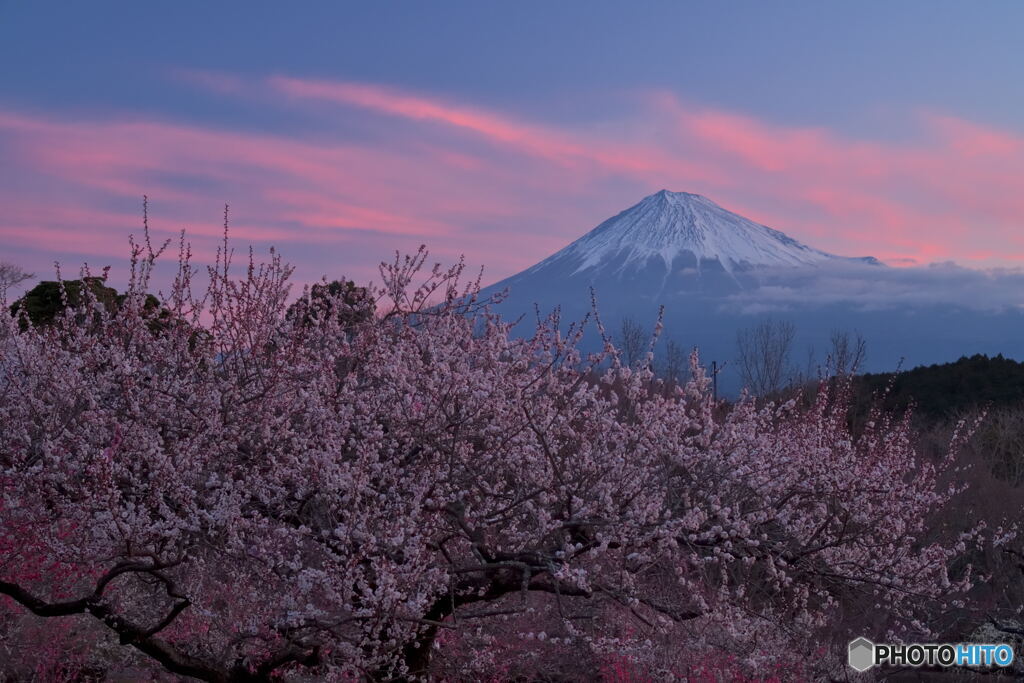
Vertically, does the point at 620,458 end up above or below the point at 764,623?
above

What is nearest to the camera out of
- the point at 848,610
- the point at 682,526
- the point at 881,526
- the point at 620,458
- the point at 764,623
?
the point at 682,526

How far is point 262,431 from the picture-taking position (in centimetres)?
711

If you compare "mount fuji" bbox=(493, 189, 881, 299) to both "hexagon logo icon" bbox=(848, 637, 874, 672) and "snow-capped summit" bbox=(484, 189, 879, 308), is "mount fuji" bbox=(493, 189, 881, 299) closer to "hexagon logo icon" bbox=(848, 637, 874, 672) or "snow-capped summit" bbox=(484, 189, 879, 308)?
"snow-capped summit" bbox=(484, 189, 879, 308)

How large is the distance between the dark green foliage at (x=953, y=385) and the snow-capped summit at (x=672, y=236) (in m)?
106

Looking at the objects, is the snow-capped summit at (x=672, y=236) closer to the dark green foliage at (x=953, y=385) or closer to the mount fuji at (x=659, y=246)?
the mount fuji at (x=659, y=246)

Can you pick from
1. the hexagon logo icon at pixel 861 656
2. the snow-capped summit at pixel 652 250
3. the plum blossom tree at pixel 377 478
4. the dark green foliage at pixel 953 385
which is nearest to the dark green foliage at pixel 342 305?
the plum blossom tree at pixel 377 478

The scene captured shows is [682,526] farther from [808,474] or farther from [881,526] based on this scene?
[881,526]

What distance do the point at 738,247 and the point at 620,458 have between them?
197 meters

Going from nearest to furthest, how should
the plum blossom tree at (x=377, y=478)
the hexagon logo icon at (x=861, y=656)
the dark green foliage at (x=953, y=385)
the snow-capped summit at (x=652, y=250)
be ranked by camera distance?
the plum blossom tree at (x=377, y=478) → the hexagon logo icon at (x=861, y=656) → the dark green foliage at (x=953, y=385) → the snow-capped summit at (x=652, y=250)

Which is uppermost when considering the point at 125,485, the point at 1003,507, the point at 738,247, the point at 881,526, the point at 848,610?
the point at 738,247

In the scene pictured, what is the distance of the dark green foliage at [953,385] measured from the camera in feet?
121

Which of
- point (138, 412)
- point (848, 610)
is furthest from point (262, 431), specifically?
point (848, 610)

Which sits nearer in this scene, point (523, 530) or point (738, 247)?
point (523, 530)

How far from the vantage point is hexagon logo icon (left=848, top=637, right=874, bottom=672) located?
41.3 feet
